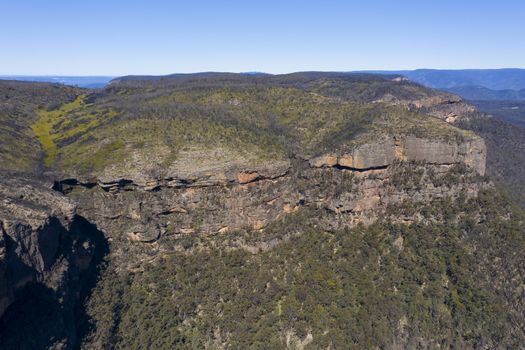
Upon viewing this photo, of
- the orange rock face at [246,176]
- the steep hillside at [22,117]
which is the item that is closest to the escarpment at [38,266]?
the steep hillside at [22,117]

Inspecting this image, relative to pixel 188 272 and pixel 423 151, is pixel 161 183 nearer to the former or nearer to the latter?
pixel 188 272

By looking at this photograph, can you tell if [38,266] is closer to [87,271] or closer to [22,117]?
[87,271]

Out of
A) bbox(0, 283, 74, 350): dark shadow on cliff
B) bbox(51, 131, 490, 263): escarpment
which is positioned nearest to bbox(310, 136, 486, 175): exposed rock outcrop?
bbox(51, 131, 490, 263): escarpment

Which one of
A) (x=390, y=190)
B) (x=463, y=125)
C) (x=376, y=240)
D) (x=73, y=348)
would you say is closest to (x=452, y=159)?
(x=390, y=190)

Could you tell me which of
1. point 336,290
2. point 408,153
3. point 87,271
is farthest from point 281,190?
point 87,271

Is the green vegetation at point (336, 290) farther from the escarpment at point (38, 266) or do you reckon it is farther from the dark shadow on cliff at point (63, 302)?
the escarpment at point (38, 266)
